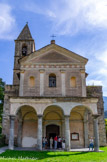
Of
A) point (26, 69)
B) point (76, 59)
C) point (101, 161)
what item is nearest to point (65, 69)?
point (76, 59)

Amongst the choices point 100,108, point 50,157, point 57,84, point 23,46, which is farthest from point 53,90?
point 23,46

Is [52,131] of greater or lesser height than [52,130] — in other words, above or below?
below

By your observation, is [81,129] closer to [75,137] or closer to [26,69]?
[75,137]

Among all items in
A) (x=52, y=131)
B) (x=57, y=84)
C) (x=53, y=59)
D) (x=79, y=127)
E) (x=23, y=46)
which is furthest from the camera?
(x=23, y=46)

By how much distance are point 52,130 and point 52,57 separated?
790 cm

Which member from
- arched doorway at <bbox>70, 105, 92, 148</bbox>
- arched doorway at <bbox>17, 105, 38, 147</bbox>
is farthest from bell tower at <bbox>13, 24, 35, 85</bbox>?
arched doorway at <bbox>70, 105, 92, 148</bbox>

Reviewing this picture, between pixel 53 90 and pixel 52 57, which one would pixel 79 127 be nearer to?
pixel 53 90

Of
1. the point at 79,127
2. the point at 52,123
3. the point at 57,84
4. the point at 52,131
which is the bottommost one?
the point at 52,131

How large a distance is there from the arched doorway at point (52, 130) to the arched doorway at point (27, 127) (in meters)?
1.33

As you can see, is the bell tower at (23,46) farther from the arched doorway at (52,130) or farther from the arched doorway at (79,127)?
the arched doorway at (79,127)

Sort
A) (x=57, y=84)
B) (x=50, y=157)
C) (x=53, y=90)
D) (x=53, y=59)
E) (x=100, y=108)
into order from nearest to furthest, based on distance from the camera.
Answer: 1. (x=50, y=157)
2. (x=53, y=90)
3. (x=57, y=84)
4. (x=53, y=59)
5. (x=100, y=108)

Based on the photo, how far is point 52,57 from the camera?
739 inches

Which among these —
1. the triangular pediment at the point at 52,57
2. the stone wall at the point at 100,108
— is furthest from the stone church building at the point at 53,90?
the stone wall at the point at 100,108

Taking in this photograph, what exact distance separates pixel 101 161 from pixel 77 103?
6018mm
